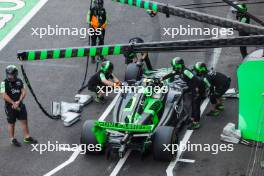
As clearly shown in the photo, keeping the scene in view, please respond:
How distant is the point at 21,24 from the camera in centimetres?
2059

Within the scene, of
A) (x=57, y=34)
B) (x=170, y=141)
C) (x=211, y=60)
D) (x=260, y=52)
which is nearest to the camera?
(x=170, y=141)

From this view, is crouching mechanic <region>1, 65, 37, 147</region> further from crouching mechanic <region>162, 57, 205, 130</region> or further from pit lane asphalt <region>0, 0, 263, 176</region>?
crouching mechanic <region>162, 57, 205, 130</region>

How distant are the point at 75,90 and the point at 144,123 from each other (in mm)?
3889

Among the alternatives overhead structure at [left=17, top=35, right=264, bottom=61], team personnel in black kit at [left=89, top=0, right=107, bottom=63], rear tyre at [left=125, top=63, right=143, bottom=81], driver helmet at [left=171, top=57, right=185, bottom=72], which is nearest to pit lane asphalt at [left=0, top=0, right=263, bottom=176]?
team personnel in black kit at [left=89, top=0, right=107, bottom=63]

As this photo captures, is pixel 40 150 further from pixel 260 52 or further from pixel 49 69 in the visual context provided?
pixel 260 52

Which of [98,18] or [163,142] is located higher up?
[98,18]

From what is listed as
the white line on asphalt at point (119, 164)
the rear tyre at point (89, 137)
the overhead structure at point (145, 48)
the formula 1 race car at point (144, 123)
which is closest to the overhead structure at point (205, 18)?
the overhead structure at point (145, 48)

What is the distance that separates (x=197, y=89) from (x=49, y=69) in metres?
5.45

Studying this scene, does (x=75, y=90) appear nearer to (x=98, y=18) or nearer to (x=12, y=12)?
(x=98, y=18)

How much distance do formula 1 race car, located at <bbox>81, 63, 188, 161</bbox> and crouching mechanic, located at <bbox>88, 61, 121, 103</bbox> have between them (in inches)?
33.5

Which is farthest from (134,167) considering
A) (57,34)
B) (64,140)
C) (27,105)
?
(57,34)

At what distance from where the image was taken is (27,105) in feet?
51.3

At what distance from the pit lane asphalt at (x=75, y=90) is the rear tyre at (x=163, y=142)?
0.26 m

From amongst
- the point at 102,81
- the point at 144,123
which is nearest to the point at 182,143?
the point at 144,123
